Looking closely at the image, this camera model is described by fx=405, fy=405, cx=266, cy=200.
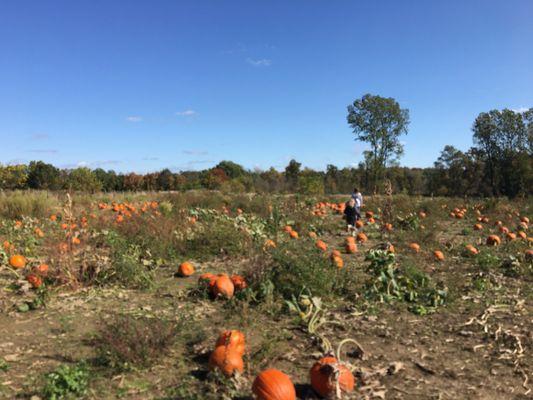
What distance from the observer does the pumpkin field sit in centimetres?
324

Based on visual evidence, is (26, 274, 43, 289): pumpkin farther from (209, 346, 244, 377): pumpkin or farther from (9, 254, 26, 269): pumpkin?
(209, 346, 244, 377): pumpkin

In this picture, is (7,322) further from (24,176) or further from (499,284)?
(24,176)

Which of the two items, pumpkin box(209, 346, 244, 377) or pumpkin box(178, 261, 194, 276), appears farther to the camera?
pumpkin box(178, 261, 194, 276)

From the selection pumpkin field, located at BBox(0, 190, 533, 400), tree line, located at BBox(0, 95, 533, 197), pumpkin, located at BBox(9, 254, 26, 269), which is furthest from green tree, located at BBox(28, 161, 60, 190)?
Answer: pumpkin, located at BBox(9, 254, 26, 269)

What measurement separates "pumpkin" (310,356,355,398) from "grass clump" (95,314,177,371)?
4.51ft

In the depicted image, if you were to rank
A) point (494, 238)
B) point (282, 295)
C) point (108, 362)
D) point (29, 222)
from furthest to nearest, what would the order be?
point (29, 222) < point (494, 238) < point (282, 295) < point (108, 362)

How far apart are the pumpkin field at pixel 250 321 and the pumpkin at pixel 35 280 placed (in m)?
0.06

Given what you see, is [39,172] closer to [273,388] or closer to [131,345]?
[131,345]

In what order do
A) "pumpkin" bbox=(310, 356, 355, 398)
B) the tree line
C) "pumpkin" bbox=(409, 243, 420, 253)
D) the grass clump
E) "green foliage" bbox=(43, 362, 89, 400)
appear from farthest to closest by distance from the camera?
1. the tree line
2. "pumpkin" bbox=(409, 243, 420, 253)
3. the grass clump
4. "green foliage" bbox=(43, 362, 89, 400)
5. "pumpkin" bbox=(310, 356, 355, 398)

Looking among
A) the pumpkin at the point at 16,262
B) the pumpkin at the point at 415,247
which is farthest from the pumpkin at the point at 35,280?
the pumpkin at the point at 415,247

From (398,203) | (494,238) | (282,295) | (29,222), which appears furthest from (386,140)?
(282,295)

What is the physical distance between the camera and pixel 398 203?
17625 millimetres

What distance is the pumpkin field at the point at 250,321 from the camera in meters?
3.24

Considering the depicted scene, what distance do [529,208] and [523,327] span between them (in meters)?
14.7
